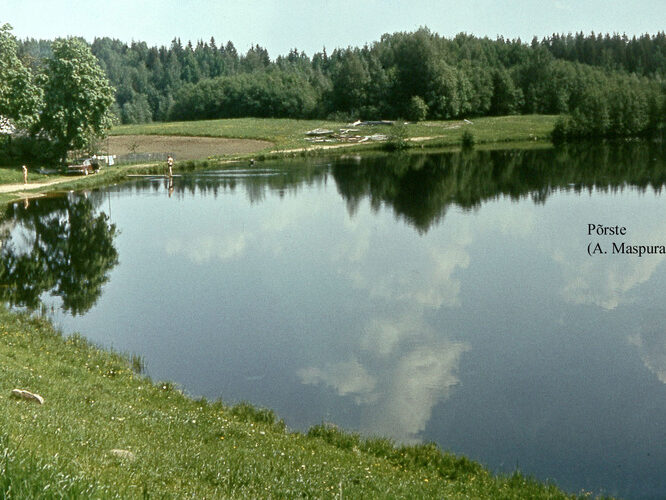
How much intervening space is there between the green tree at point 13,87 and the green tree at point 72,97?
3605 millimetres

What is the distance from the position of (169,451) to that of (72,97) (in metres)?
66.2

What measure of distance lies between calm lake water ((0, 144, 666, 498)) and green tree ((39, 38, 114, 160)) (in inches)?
656

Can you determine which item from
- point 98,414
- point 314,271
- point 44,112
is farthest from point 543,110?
point 98,414

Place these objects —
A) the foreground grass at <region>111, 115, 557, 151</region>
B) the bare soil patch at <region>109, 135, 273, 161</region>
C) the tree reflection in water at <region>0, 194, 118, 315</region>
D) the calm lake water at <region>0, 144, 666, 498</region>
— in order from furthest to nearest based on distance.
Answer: the foreground grass at <region>111, 115, 557, 151</region>
the bare soil patch at <region>109, 135, 273, 161</region>
the tree reflection in water at <region>0, 194, 118, 315</region>
the calm lake water at <region>0, 144, 666, 498</region>

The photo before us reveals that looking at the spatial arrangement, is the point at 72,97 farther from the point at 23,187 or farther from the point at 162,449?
the point at 162,449

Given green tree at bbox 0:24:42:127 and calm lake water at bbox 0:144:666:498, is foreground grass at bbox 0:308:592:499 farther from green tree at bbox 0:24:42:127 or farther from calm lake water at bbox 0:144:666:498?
green tree at bbox 0:24:42:127

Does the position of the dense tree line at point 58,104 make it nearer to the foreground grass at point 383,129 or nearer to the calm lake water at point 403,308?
the calm lake water at point 403,308

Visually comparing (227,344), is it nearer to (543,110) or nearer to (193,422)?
(193,422)

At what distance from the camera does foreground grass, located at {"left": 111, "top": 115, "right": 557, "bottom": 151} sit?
11669 cm

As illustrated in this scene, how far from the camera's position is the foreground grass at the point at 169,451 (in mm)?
8273

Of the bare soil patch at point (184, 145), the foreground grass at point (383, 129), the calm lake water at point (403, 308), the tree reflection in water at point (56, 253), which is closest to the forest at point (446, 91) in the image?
the foreground grass at point (383, 129)

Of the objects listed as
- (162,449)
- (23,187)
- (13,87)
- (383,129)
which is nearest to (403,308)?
(162,449)

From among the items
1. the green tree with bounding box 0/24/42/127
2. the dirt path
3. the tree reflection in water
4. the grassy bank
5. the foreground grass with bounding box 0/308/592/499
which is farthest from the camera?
the grassy bank

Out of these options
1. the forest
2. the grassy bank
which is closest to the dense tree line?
the grassy bank
